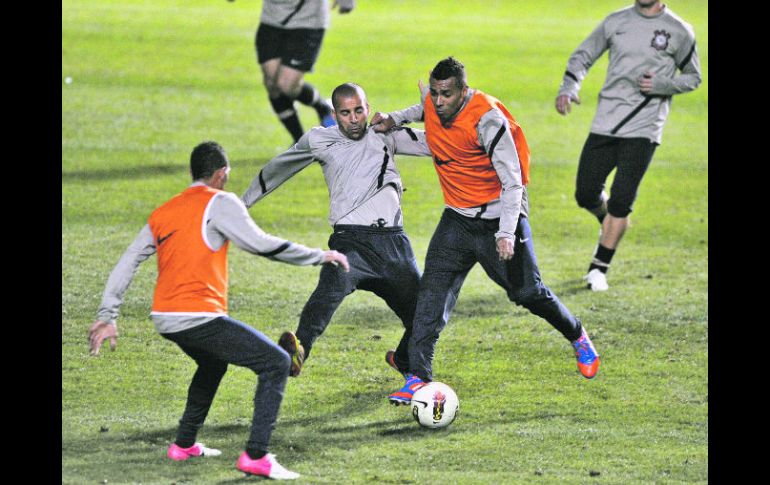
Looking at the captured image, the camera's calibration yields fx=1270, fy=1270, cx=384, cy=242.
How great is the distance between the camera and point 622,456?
7500mm

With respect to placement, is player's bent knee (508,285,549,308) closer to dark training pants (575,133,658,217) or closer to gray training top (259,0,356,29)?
dark training pants (575,133,658,217)

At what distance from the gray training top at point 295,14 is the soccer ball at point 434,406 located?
7.88m

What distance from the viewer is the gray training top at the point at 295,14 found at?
48.7 feet

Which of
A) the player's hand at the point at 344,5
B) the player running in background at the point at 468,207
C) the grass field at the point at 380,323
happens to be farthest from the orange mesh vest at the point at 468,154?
the player's hand at the point at 344,5

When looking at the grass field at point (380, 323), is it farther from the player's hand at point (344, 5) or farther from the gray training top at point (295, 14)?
the player's hand at point (344, 5)

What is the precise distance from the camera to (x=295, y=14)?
14844 millimetres

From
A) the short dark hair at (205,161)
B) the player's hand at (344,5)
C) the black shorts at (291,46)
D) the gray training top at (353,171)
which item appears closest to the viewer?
the short dark hair at (205,161)

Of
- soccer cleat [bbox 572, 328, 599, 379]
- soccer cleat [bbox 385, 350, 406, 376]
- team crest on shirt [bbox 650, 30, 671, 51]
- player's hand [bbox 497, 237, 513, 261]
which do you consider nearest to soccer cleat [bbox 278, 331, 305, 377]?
soccer cleat [bbox 385, 350, 406, 376]

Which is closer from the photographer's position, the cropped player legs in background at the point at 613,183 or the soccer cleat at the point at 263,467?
the soccer cleat at the point at 263,467

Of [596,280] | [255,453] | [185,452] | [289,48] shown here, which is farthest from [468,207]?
[289,48]

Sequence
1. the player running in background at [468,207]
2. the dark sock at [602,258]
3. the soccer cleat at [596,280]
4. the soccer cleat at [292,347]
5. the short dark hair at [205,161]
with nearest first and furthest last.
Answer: the short dark hair at [205,161] < the soccer cleat at [292,347] < the player running in background at [468,207] < the soccer cleat at [596,280] < the dark sock at [602,258]

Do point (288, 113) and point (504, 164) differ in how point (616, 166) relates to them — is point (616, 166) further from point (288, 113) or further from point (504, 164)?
point (288, 113)

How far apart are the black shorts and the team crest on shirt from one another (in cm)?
494

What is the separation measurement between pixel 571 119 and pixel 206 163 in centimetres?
1294
